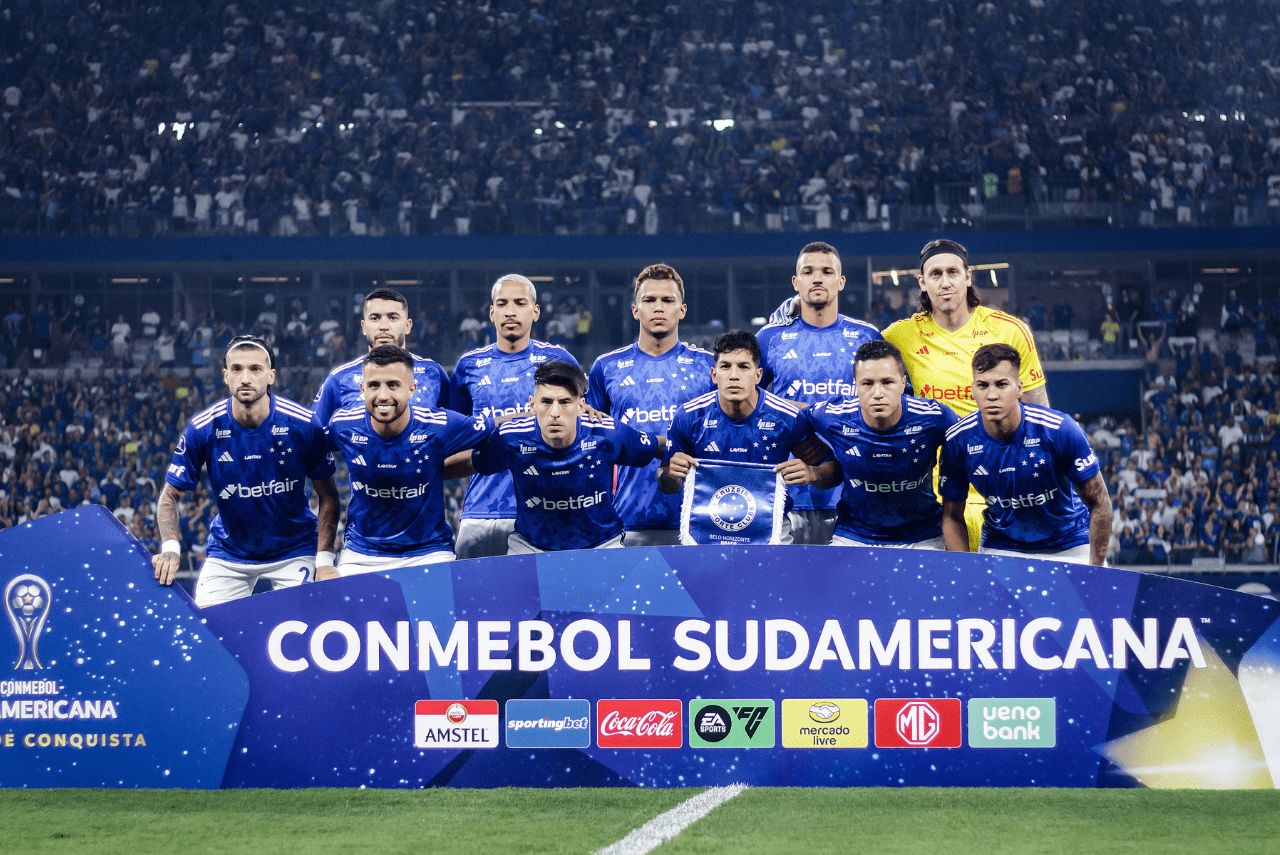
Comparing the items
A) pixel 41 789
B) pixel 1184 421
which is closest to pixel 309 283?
pixel 1184 421

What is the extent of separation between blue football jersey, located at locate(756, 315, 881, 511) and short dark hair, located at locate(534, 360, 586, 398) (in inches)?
43.5

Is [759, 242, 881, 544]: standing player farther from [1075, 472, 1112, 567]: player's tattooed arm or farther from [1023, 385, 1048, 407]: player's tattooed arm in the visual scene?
[1075, 472, 1112, 567]: player's tattooed arm

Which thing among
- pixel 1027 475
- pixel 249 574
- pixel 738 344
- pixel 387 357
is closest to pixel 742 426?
pixel 738 344

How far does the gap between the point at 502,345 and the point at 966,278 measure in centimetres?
244

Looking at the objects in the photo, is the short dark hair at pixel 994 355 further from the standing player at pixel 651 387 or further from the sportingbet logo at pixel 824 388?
the standing player at pixel 651 387

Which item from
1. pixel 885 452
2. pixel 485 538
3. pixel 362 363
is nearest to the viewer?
pixel 885 452

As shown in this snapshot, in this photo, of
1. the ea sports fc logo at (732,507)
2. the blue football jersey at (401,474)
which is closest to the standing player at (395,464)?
the blue football jersey at (401,474)

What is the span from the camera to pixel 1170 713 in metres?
4.51

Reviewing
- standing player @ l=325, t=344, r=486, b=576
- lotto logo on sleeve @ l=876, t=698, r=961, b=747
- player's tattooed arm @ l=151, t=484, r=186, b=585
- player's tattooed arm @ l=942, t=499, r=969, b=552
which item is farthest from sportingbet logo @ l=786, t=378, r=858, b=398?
player's tattooed arm @ l=151, t=484, r=186, b=585

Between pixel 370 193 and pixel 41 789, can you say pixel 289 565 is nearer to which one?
pixel 41 789

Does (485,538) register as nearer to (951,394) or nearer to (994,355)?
(951,394)

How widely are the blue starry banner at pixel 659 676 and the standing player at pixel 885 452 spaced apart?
30.9 inches

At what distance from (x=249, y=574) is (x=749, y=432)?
2.47 m

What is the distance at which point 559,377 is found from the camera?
5.20m
